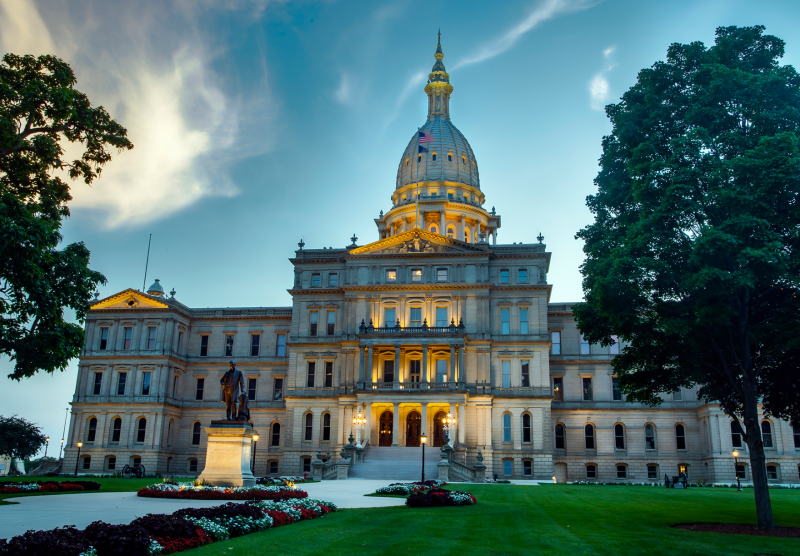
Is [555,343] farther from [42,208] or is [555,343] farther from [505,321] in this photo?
[42,208]

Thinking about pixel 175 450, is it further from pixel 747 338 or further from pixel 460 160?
pixel 747 338

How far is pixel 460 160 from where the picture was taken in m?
86.4

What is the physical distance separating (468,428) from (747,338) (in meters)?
37.2

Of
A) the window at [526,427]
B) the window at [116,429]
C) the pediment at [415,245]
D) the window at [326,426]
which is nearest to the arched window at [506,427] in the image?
the window at [526,427]

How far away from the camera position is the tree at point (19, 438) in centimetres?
6700

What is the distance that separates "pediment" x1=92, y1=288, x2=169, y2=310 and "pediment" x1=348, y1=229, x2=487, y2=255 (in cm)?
2119

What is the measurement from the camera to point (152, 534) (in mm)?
12742

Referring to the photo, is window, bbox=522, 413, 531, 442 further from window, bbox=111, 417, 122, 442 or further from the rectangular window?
window, bbox=111, 417, 122, 442

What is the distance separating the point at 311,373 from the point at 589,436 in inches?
1035

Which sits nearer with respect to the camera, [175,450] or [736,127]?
[736,127]

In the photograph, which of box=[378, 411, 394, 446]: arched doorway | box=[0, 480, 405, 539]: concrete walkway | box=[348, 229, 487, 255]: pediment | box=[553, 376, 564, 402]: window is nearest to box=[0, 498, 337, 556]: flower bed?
box=[0, 480, 405, 539]: concrete walkway

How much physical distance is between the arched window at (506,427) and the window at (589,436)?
8.91 m

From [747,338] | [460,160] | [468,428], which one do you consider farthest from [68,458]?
[747,338]

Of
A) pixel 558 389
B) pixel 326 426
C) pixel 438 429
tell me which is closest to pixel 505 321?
pixel 558 389
